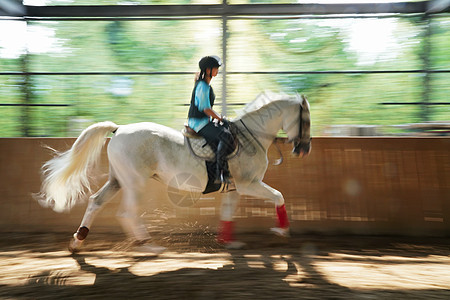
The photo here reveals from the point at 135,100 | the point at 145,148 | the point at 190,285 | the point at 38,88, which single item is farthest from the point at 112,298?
the point at 38,88

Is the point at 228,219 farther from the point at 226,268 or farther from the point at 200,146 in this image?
the point at 200,146

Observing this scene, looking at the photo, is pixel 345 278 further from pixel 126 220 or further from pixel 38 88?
pixel 38 88


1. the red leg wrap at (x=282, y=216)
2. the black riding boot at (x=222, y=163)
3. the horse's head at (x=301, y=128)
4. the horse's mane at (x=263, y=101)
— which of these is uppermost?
the horse's mane at (x=263, y=101)

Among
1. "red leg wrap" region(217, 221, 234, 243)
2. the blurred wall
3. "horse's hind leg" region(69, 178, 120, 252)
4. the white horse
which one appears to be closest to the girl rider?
the white horse

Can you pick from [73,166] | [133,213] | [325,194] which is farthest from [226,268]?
[325,194]

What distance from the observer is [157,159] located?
447cm

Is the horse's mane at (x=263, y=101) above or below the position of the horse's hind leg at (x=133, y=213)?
above

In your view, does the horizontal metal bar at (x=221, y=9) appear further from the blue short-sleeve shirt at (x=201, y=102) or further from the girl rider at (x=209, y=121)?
the blue short-sleeve shirt at (x=201, y=102)

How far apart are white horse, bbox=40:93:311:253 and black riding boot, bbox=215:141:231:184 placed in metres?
0.12

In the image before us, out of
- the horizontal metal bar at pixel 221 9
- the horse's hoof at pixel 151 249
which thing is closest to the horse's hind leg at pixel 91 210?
the horse's hoof at pixel 151 249

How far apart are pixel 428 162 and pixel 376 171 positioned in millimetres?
805

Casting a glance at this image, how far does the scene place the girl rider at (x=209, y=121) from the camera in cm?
427

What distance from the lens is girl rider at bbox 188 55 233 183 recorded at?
4273 millimetres

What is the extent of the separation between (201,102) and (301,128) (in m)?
1.28
